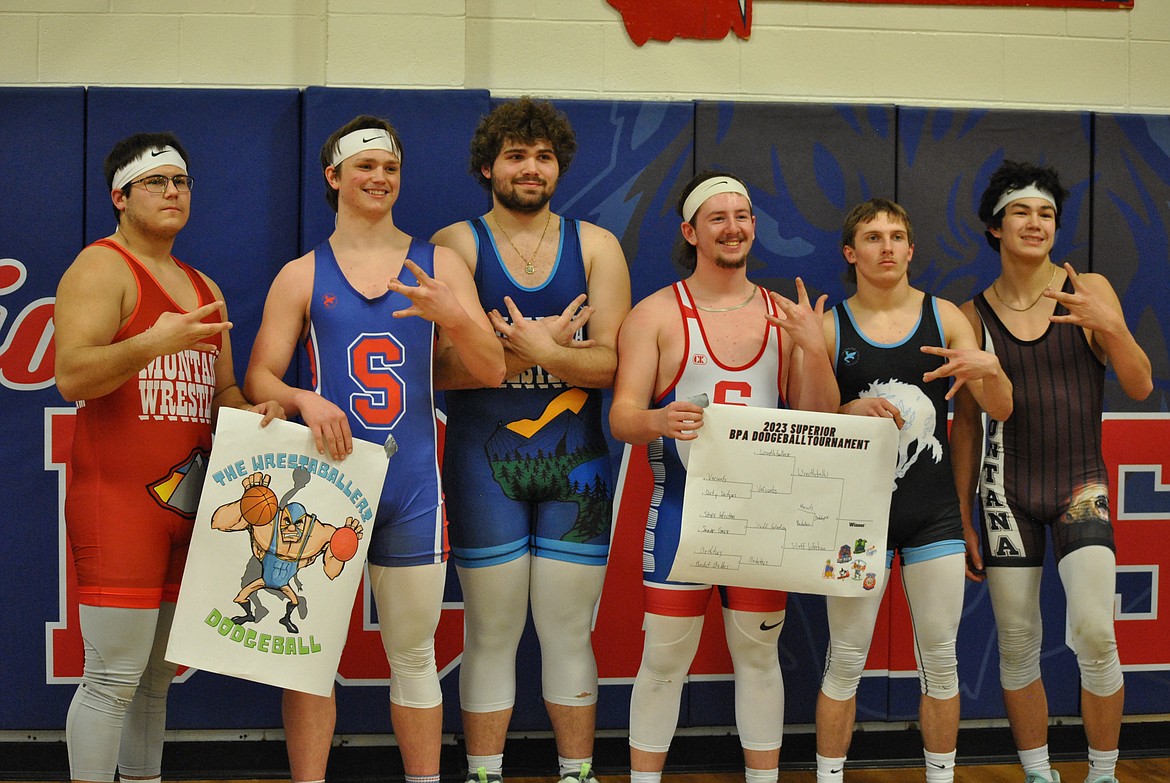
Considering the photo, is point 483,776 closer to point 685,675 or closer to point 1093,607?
point 685,675

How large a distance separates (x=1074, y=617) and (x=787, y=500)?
0.96 metres

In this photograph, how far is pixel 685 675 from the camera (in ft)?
8.89

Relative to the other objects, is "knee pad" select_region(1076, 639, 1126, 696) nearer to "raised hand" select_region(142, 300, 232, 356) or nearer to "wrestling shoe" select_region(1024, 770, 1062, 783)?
"wrestling shoe" select_region(1024, 770, 1062, 783)

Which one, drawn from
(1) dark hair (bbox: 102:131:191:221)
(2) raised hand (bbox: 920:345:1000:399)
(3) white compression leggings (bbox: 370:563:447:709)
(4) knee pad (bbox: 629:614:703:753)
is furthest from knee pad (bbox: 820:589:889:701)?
(1) dark hair (bbox: 102:131:191:221)

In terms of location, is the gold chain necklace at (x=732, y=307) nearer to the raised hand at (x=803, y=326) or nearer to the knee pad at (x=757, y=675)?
the raised hand at (x=803, y=326)

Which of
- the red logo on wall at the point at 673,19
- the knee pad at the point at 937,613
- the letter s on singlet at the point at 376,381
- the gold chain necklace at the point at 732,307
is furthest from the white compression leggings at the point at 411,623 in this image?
the red logo on wall at the point at 673,19

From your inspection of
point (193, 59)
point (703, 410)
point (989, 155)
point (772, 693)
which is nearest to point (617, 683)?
point (772, 693)

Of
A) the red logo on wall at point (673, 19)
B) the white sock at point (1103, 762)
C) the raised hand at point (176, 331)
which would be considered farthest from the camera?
the red logo on wall at point (673, 19)

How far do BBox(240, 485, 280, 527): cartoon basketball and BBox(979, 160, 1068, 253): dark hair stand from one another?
224 centimetres

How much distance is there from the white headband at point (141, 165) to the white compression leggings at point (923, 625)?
2.14 meters

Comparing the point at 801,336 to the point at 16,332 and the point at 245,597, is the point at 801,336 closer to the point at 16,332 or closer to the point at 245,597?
the point at 245,597

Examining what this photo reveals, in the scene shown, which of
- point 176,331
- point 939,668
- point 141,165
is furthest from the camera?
point 939,668

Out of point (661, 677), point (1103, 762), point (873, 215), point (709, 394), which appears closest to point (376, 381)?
point (709, 394)

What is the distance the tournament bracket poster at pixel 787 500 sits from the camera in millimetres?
2600
